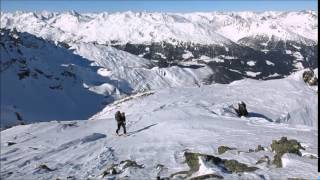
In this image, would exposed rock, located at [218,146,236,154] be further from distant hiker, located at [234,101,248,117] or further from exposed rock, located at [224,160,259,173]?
distant hiker, located at [234,101,248,117]

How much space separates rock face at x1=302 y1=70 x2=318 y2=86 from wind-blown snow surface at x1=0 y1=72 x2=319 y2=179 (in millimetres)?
3460

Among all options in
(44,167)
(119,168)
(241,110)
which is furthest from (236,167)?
(241,110)

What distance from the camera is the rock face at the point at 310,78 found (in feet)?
218

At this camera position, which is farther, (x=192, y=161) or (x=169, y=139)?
(x=169, y=139)

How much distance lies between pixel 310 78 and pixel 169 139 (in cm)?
3496

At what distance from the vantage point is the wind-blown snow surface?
2789 centimetres

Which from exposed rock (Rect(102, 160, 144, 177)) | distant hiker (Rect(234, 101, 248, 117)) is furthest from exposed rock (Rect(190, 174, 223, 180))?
distant hiker (Rect(234, 101, 248, 117))

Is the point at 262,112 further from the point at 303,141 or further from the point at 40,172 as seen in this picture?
the point at 40,172

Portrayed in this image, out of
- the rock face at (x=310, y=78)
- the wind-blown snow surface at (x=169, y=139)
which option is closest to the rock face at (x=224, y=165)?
the wind-blown snow surface at (x=169, y=139)

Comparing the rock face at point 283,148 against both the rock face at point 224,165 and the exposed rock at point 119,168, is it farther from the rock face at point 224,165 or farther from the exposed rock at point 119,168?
the exposed rock at point 119,168

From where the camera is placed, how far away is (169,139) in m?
37.2

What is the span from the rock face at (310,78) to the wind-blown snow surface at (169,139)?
346 cm

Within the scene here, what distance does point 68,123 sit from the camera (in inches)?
1946

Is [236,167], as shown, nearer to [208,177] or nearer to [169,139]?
[208,177]
